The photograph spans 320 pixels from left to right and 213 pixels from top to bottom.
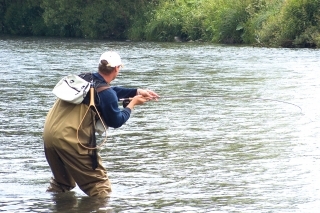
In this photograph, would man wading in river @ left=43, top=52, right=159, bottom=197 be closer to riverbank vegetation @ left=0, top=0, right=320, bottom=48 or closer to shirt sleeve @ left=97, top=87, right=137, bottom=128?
shirt sleeve @ left=97, top=87, right=137, bottom=128

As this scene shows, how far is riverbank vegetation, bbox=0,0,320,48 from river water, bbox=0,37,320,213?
11.0 meters

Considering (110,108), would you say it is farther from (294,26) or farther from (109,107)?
(294,26)

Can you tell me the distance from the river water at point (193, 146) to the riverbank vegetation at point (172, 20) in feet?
36.2

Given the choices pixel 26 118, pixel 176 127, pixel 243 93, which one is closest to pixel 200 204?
pixel 176 127

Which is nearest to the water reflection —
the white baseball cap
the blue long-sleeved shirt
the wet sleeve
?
the blue long-sleeved shirt

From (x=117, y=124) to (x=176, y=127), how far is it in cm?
545

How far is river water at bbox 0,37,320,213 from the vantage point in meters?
7.85

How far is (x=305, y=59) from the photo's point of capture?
82.9 ft

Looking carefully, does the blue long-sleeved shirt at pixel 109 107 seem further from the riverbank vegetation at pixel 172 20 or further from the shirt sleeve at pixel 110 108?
the riverbank vegetation at pixel 172 20

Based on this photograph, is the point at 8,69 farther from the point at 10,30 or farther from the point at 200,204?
the point at 10,30

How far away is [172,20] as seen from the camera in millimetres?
42156

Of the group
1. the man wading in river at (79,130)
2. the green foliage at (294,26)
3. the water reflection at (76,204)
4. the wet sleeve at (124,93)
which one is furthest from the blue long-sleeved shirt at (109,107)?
the green foliage at (294,26)

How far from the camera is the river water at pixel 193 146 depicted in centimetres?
785

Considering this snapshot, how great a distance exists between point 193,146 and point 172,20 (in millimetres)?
31578
